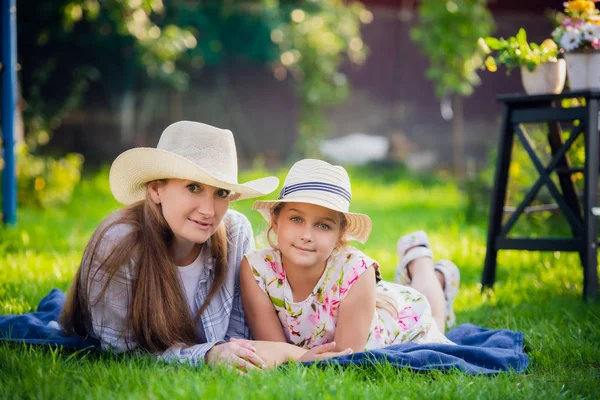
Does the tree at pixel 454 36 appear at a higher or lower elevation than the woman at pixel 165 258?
higher

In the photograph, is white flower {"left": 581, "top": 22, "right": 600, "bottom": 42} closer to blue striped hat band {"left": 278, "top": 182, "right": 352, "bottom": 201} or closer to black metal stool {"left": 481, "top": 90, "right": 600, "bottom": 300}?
black metal stool {"left": 481, "top": 90, "right": 600, "bottom": 300}

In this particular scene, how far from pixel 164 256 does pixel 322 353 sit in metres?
0.79

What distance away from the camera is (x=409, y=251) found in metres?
4.11

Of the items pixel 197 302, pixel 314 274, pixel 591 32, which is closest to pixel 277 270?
pixel 314 274

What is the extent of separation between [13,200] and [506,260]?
13.5 ft

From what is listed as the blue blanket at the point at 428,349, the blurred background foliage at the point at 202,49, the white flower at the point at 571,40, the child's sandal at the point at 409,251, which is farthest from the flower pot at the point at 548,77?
the blurred background foliage at the point at 202,49

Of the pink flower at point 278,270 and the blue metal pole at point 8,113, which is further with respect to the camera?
the blue metal pole at point 8,113

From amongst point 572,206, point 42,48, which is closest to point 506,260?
point 572,206

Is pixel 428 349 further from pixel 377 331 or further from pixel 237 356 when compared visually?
pixel 237 356

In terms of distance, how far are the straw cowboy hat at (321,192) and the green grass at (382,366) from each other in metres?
0.69

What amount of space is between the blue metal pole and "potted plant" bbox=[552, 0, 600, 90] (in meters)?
4.41

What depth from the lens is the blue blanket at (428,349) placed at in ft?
9.66

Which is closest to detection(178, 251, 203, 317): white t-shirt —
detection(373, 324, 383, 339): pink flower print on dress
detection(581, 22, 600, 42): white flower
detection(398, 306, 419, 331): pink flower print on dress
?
detection(373, 324, 383, 339): pink flower print on dress

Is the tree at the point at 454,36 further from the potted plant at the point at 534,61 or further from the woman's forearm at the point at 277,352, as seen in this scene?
the woman's forearm at the point at 277,352
